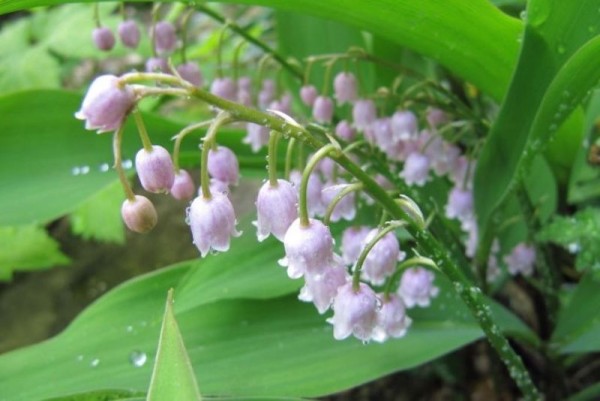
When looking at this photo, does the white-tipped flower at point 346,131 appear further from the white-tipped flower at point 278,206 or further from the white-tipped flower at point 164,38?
the white-tipped flower at point 278,206

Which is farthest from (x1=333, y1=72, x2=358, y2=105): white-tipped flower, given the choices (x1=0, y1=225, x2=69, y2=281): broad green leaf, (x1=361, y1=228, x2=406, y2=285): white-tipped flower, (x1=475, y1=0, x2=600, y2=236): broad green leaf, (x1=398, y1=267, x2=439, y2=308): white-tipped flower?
(x1=0, y1=225, x2=69, y2=281): broad green leaf

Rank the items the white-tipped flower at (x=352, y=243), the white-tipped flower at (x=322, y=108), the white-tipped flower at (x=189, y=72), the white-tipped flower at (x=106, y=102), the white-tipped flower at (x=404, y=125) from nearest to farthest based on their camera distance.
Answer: the white-tipped flower at (x=106, y=102)
the white-tipped flower at (x=352, y=243)
the white-tipped flower at (x=404, y=125)
the white-tipped flower at (x=322, y=108)
the white-tipped flower at (x=189, y=72)

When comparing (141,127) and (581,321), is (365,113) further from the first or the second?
(141,127)

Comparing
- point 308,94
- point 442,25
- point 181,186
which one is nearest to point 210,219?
point 181,186

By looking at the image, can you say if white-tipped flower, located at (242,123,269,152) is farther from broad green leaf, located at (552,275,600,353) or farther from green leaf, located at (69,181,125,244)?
green leaf, located at (69,181,125,244)

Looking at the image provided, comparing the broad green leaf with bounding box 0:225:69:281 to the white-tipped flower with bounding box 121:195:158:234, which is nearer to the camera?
the white-tipped flower with bounding box 121:195:158:234

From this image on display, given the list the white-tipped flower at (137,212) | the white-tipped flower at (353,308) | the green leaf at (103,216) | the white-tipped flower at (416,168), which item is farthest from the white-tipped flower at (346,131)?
the green leaf at (103,216)
